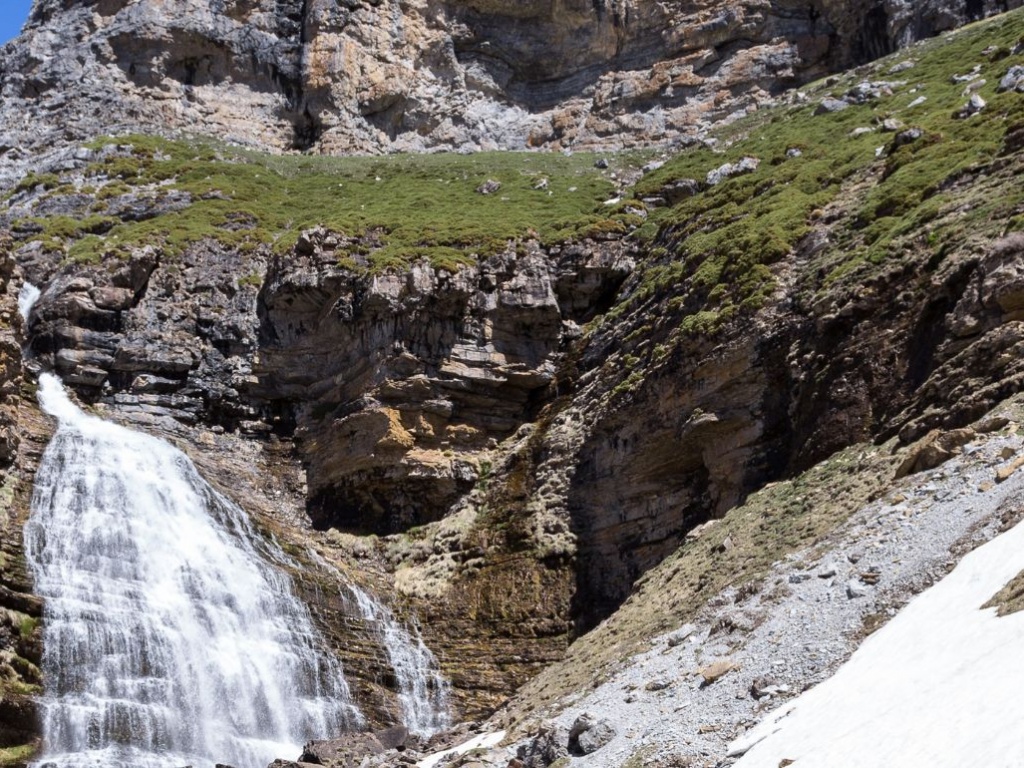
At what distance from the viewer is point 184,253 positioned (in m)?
44.1

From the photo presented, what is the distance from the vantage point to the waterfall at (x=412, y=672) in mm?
28078

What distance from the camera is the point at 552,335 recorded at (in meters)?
37.8

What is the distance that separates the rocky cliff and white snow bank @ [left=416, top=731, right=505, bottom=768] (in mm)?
1625

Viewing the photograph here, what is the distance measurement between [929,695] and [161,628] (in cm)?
1914

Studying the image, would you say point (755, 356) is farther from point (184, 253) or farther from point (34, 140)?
point (34, 140)

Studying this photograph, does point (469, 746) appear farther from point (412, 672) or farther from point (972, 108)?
point (972, 108)

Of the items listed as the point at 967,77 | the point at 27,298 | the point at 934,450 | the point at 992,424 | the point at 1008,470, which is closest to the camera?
the point at 1008,470

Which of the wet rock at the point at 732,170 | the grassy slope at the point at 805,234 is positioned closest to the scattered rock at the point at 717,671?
the grassy slope at the point at 805,234

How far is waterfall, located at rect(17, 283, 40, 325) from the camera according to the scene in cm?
4013

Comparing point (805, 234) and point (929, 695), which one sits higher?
point (805, 234)

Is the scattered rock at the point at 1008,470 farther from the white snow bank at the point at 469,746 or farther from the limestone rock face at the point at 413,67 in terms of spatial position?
the limestone rock face at the point at 413,67

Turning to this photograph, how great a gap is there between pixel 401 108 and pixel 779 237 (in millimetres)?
39939

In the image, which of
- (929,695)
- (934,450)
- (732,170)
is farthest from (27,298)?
(929,695)

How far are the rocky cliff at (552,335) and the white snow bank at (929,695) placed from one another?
5401 mm
